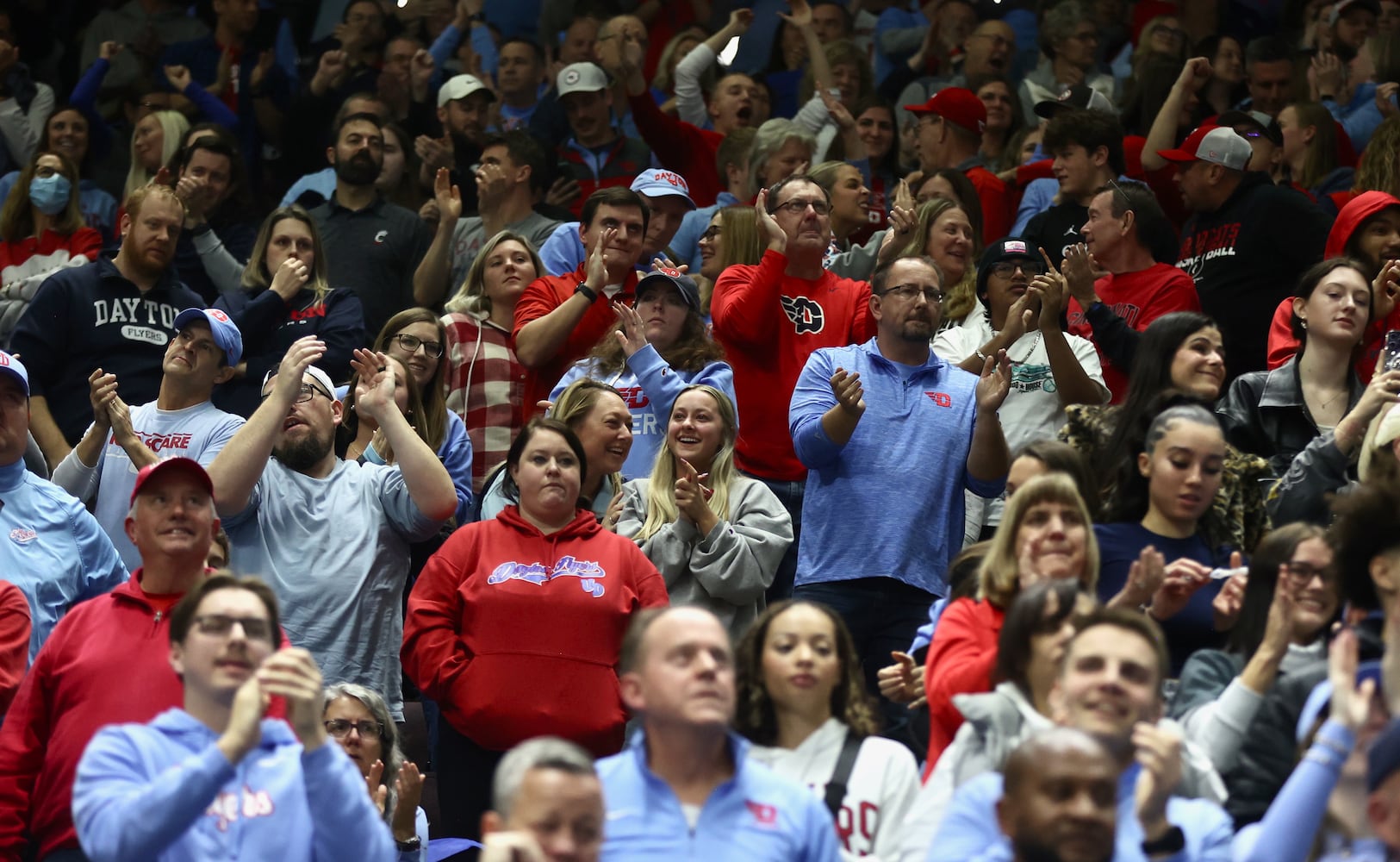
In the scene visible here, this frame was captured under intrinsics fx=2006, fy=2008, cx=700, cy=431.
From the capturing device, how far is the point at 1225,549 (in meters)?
5.47

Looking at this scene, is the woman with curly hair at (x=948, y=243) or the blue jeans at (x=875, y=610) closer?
the blue jeans at (x=875, y=610)

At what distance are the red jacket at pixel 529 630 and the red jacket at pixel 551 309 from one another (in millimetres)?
1773

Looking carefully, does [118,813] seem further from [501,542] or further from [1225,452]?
[1225,452]

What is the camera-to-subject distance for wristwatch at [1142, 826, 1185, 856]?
4.04m

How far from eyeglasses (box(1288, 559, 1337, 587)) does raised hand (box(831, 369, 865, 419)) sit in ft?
6.22

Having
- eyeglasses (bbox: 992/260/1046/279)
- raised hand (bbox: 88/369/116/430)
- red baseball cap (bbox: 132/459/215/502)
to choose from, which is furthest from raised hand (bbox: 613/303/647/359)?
red baseball cap (bbox: 132/459/215/502)

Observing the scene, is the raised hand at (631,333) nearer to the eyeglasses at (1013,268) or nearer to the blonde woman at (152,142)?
the eyeglasses at (1013,268)

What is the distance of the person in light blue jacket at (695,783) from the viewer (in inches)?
166

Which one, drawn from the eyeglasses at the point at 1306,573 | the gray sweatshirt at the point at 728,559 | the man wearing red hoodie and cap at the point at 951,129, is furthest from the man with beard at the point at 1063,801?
the man wearing red hoodie and cap at the point at 951,129

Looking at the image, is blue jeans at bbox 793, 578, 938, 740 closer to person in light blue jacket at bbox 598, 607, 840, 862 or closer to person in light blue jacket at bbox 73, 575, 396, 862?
person in light blue jacket at bbox 598, 607, 840, 862

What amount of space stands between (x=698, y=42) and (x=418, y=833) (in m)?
6.10

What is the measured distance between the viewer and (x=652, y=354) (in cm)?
700

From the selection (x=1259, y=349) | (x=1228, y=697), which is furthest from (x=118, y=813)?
(x=1259, y=349)

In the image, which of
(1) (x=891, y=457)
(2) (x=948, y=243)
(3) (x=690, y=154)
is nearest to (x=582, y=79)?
(3) (x=690, y=154)
